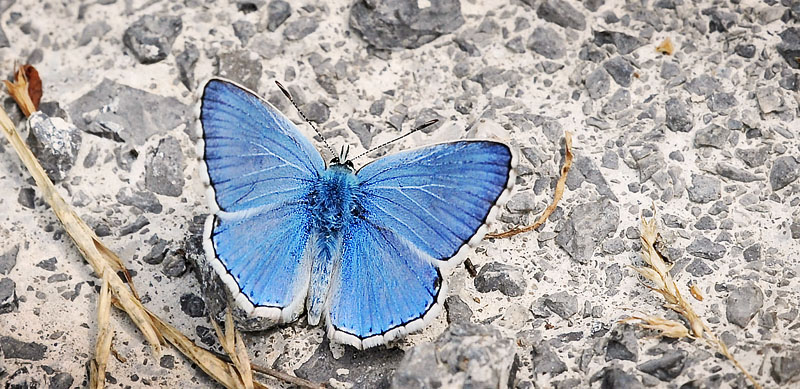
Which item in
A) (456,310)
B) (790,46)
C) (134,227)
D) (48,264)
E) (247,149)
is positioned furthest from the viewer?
(790,46)

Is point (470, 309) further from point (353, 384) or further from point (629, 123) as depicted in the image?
point (629, 123)

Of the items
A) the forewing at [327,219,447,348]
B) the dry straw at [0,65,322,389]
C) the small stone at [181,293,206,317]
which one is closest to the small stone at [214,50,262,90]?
the dry straw at [0,65,322,389]

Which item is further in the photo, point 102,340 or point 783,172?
point 783,172

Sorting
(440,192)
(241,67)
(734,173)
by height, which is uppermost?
(440,192)

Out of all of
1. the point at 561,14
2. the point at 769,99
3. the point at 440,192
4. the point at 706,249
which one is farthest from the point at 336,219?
the point at 769,99

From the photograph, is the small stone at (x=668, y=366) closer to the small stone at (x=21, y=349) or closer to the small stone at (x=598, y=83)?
the small stone at (x=598, y=83)

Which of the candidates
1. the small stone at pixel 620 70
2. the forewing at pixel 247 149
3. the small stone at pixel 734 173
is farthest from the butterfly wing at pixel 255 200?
the small stone at pixel 734 173

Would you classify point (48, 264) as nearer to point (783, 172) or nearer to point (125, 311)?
point (125, 311)
